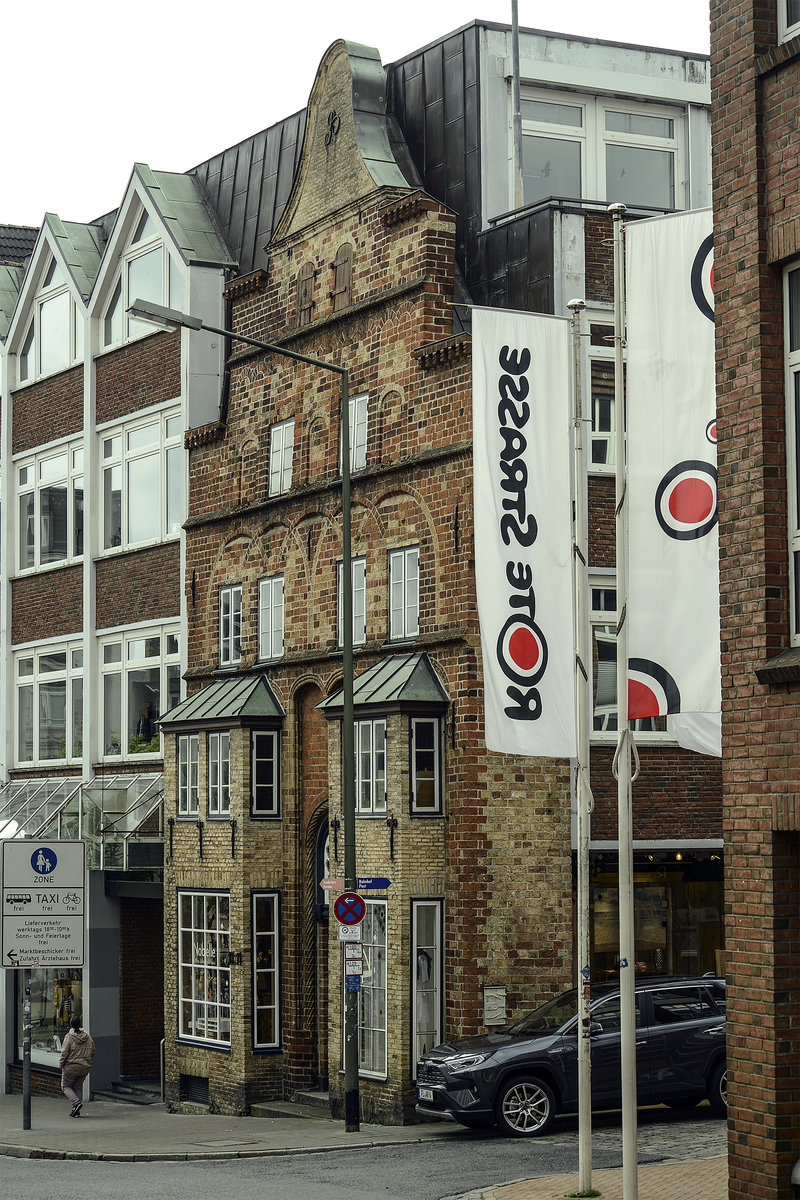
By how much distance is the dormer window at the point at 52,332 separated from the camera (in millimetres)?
35188

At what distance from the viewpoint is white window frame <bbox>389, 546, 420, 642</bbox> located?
24.4 m

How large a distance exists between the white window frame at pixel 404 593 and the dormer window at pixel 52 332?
12285 mm

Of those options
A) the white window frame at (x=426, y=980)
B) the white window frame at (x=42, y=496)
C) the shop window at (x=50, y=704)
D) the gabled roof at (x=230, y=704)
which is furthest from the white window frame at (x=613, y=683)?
the white window frame at (x=42, y=496)

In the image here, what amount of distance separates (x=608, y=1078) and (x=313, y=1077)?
274 inches

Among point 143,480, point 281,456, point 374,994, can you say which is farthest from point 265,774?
point 143,480

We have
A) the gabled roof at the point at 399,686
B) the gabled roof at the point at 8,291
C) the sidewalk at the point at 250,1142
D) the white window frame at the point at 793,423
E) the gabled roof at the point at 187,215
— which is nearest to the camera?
the white window frame at the point at 793,423

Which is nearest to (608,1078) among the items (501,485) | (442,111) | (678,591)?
(501,485)

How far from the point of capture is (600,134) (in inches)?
1085

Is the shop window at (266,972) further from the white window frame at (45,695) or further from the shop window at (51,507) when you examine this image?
the shop window at (51,507)

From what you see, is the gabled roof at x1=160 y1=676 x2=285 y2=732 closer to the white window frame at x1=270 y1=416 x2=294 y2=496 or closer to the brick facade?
the white window frame at x1=270 y1=416 x2=294 y2=496

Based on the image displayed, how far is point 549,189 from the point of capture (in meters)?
26.8

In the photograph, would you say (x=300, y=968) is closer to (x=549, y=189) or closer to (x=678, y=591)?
(x=549, y=189)

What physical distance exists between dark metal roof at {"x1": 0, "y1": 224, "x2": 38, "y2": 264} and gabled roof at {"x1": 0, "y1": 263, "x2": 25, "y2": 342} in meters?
1.66

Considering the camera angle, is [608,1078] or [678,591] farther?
[608,1078]
